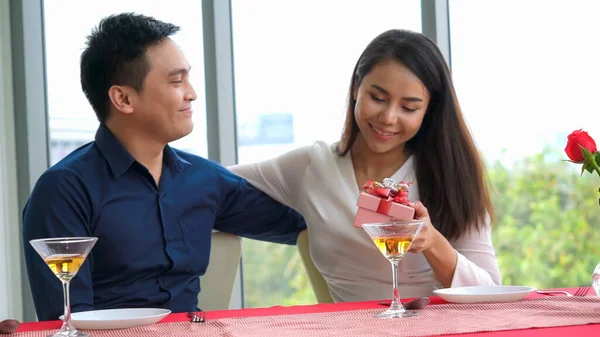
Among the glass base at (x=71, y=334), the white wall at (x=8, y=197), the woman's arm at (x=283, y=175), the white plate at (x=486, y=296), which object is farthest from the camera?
the white wall at (x=8, y=197)

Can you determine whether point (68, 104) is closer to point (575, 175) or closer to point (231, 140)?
point (231, 140)

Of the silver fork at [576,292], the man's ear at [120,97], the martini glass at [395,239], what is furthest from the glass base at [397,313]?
the man's ear at [120,97]

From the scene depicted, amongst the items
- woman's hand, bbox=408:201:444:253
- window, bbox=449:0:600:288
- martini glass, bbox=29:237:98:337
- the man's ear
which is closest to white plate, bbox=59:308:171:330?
martini glass, bbox=29:237:98:337

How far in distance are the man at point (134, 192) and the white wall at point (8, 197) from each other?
4.76 feet

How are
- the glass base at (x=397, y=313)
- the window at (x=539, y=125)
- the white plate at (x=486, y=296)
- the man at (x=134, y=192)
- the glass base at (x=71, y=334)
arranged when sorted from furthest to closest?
the window at (x=539, y=125) < the man at (x=134, y=192) < the white plate at (x=486, y=296) < the glass base at (x=397, y=313) < the glass base at (x=71, y=334)

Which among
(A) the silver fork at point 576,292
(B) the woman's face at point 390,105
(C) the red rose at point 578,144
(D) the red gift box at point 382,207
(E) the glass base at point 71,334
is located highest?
(B) the woman's face at point 390,105

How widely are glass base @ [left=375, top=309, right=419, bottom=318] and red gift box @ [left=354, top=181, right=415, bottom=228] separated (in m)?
0.30

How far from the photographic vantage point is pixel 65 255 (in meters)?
1.51

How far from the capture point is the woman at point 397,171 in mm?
2303

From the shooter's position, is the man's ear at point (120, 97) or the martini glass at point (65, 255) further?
the man's ear at point (120, 97)

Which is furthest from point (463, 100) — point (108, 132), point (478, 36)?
point (108, 132)

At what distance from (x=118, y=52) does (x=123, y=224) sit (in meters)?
0.51

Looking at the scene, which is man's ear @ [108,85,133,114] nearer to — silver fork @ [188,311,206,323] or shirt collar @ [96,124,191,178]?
shirt collar @ [96,124,191,178]

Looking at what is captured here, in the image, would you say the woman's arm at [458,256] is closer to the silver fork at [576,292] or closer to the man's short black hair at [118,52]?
the silver fork at [576,292]
